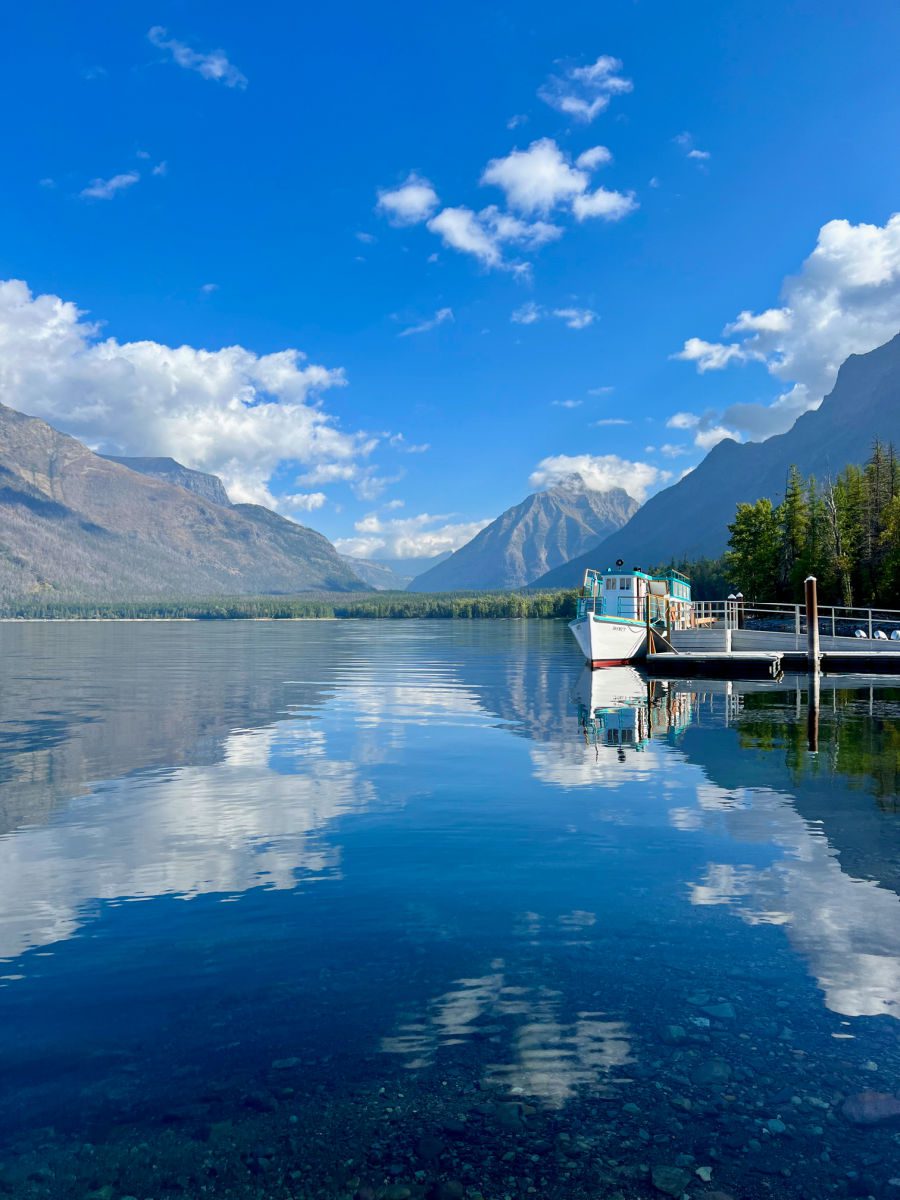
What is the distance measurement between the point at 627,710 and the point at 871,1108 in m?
33.0

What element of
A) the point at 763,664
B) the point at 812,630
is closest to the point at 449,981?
the point at 763,664

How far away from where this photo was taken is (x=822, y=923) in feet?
40.1

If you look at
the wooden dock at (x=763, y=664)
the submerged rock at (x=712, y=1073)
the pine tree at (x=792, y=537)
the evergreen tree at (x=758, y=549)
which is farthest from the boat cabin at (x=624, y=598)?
the submerged rock at (x=712, y=1073)

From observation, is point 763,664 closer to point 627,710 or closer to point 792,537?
point 627,710

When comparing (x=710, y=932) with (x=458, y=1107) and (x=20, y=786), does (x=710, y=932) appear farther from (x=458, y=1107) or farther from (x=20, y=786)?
(x=20, y=786)

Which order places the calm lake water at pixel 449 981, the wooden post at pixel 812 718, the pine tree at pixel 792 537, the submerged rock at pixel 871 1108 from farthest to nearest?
the pine tree at pixel 792 537
the wooden post at pixel 812 718
the submerged rock at pixel 871 1108
the calm lake water at pixel 449 981

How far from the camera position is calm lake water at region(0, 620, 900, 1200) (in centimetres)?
718

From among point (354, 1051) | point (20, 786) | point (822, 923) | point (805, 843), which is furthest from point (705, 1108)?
point (20, 786)

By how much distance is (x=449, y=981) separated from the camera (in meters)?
10.5

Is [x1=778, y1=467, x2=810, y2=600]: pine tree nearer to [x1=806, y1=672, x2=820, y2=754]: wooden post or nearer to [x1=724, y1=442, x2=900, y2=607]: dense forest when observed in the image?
[x1=724, y1=442, x2=900, y2=607]: dense forest

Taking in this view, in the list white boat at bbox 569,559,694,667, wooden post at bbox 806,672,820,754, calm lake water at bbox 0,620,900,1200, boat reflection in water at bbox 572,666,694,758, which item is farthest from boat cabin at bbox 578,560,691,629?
calm lake water at bbox 0,620,900,1200

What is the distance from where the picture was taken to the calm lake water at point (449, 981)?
7180 millimetres

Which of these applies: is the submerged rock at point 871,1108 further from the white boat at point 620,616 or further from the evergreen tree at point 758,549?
the evergreen tree at point 758,549

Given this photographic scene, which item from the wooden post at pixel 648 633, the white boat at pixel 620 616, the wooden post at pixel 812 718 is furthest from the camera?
the wooden post at pixel 648 633
